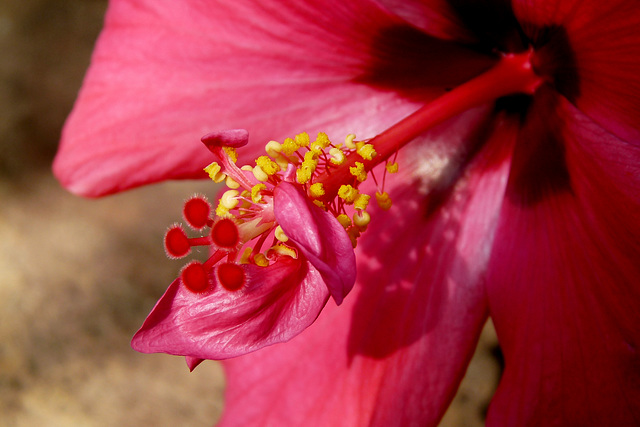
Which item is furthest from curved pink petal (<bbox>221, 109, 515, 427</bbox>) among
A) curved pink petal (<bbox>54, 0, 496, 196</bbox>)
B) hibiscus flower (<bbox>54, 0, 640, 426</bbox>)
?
curved pink petal (<bbox>54, 0, 496, 196</bbox>)

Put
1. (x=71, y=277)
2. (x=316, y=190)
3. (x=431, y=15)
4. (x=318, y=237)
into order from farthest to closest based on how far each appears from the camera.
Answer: (x=71, y=277) < (x=431, y=15) < (x=316, y=190) < (x=318, y=237)

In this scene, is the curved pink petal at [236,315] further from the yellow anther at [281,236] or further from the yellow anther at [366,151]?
the yellow anther at [366,151]

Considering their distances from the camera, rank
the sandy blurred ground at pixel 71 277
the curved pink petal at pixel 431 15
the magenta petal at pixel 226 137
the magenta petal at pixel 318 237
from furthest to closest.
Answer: the sandy blurred ground at pixel 71 277 < the curved pink petal at pixel 431 15 < the magenta petal at pixel 226 137 < the magenta petal at pixel 318 237

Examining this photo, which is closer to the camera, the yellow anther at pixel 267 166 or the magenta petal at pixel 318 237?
the magenta petal at pixel 318 237

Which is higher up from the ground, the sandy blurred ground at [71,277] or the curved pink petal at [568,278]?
the curved pink petal at [568,278]

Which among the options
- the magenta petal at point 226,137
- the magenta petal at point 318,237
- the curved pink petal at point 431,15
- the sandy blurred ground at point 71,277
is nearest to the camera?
the magenta petal at point 318,237

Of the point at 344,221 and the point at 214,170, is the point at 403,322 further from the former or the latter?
the point at 214,170

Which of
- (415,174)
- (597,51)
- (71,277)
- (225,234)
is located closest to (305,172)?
(225,234)

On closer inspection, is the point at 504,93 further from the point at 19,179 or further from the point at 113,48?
the point at 19,179

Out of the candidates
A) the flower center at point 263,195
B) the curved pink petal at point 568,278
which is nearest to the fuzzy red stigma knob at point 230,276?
the flower center at point 263,195
